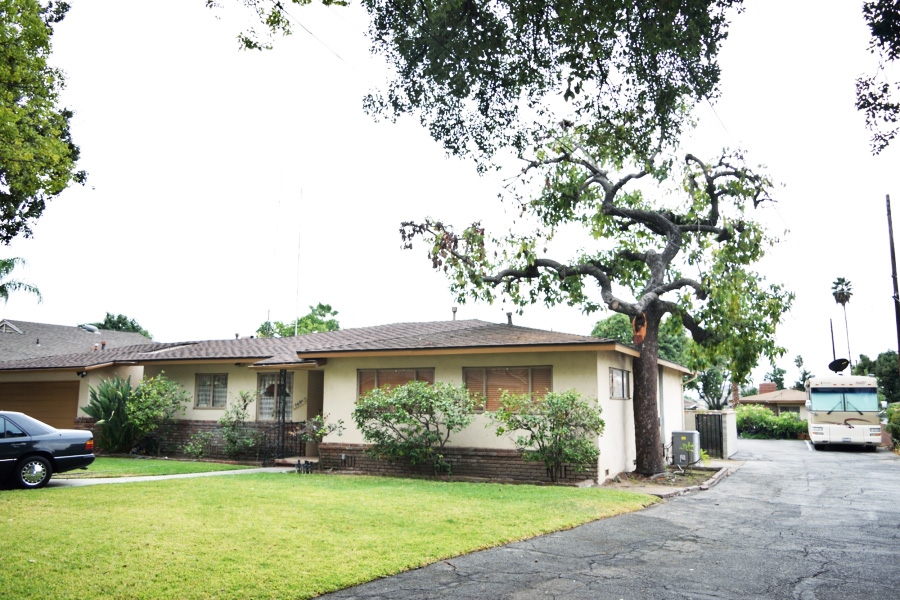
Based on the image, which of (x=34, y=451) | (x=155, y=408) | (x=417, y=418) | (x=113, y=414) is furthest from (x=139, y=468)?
(x=417, y=418)

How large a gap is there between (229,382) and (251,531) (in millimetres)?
12978

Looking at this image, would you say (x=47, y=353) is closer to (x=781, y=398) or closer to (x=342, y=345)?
(x=342, y=345)

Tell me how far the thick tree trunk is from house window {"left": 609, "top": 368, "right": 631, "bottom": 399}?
0.97 ft

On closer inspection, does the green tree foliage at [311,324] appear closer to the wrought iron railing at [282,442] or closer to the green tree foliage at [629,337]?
the green tree foliage at [629,337]

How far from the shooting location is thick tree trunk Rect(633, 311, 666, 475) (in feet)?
55.0

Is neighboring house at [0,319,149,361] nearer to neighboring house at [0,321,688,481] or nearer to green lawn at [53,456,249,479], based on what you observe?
neighboring house at [0,321,688,481]

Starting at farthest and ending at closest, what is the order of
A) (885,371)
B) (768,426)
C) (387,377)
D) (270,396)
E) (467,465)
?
(885,371) < (768,426) < (270,396) < (387,377) < (467,465)

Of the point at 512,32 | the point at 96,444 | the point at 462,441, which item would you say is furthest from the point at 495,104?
the point at 96,444

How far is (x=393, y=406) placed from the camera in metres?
15.3

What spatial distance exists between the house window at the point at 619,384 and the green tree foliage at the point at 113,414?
1370 centimetres

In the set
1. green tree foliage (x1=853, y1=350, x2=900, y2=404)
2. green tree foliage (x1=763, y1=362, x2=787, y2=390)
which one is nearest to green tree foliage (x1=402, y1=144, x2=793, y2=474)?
green tree foliage (x1=853, y1=350, x2=900, y2=404)

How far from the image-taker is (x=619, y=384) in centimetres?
1706

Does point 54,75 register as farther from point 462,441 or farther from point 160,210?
point 462,441

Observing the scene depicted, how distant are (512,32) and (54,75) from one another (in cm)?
1101
